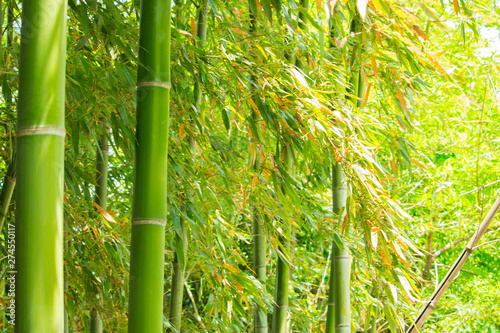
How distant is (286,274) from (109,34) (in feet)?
4.19

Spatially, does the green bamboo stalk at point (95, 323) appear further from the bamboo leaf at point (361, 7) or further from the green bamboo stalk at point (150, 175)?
the bamboo leaf at point (361, 7)

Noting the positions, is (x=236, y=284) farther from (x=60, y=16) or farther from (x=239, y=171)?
(x=60, y=16)

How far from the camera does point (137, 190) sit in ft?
3.92

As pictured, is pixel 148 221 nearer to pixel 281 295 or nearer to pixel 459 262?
pixel 459 262

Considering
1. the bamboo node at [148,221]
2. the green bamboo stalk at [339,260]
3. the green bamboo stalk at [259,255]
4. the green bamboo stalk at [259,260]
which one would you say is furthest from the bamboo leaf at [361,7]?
the green bamboo stalk at [259,260]

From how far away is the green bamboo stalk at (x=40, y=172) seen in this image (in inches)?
35.6

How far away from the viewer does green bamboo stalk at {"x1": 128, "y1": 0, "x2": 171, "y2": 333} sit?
3.78 ft

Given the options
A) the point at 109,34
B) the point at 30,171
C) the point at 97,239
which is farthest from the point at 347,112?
the point at 30,171

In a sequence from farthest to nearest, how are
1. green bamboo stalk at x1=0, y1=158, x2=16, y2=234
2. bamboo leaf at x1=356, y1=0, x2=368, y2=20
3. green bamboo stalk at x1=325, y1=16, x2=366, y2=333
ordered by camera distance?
green bamboo stalk at x1=325, y1=16, x2=366, y2=333
green bamboo stalk at x1=0, y1=158, x2=16, y2=234
bamboo leaf at x1=356, y1=0, x2=368, y2=20

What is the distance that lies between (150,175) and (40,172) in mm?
302

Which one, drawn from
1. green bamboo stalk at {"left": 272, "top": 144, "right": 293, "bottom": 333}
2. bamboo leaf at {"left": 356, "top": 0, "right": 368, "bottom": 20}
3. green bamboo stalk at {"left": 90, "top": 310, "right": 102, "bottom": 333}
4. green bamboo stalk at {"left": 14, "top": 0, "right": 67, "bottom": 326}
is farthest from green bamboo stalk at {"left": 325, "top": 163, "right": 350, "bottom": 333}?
green bamboo stalk at {"left": 14, "top": 0, "right": 67, "bottom": 326}

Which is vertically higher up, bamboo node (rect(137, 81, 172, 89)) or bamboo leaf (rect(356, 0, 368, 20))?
bamboo leaf (rect(356, 0, 368, 20))

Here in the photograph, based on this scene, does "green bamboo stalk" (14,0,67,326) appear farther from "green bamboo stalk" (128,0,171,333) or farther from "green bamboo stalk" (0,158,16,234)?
"green bamboo stalk" (0,158,16,234)

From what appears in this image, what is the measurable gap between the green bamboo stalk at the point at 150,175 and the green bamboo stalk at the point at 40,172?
0.79 ft
